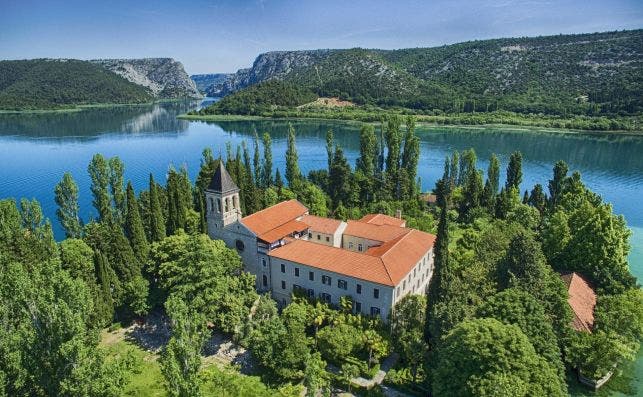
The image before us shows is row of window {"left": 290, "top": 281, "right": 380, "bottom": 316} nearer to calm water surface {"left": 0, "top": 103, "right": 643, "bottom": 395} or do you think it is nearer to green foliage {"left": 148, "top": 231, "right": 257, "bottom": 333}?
green foliage {"left": 148, "top": 231, "right": 257, "bottom": 333}

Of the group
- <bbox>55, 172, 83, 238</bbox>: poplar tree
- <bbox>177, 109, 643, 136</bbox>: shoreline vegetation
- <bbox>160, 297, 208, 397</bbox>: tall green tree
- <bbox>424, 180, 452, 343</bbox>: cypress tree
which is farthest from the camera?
<bbox>177, 109, 643, 136</bbox>: shoreline vegetation

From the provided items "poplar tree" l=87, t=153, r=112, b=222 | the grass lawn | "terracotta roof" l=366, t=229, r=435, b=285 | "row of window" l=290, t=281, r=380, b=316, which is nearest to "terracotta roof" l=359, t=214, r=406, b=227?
"terracotta roof" l=366, t=229, r=435, b=285

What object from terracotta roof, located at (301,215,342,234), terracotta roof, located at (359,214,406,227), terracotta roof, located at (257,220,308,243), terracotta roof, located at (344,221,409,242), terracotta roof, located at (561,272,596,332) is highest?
terracotta roof, located at (257,220,308,243)

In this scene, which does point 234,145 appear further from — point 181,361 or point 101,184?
point 181,361

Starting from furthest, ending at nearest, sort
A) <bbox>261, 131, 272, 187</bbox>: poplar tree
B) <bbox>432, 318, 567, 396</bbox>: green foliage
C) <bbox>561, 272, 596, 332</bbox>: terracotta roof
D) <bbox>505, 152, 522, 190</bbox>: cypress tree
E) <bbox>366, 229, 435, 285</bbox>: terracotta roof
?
<bbox>261, 131, 272, 187</bbox>: poplar tree < <bbox>505, 152, 522, 190</bbox>: cypress tree < <bbox>366, 229, 435, 285</bbox>: terracotta roof < <bbox>561, 272, 596, 332</bbox>: terracotta roof < <bbox>432, 318, 567, 396</bbox>: green foliage

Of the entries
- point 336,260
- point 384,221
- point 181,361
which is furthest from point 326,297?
point 181,361

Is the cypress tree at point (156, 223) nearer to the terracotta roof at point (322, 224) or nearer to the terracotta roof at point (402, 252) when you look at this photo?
the terracotta roof at point (322, 224)

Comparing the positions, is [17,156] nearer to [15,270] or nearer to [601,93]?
[15,270]
